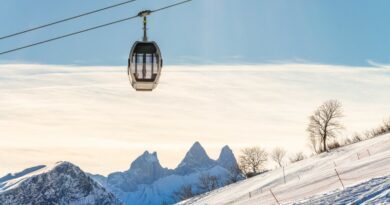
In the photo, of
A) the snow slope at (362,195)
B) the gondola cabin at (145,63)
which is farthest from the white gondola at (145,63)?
the snow slope at (362,195)

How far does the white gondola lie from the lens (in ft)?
54.6

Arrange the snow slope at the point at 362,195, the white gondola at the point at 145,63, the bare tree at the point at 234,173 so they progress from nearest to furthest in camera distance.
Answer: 1. the snow slope at the point at 362,195
2. the white gondola at the point at 145,63
3. the bare tree at the point at 234,173

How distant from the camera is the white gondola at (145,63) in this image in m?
16.6

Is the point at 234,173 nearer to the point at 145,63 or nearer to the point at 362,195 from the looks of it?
the point at 362,195

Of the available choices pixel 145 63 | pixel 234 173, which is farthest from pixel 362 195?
pixel 234 173

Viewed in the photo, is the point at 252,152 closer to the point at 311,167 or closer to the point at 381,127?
the point at 381,127

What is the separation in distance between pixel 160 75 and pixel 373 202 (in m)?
6.11

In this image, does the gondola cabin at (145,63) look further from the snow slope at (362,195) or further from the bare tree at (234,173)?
the bare tree at (234,173)

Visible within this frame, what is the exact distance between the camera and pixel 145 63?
16.7 metres

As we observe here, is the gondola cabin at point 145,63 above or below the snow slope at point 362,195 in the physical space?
above

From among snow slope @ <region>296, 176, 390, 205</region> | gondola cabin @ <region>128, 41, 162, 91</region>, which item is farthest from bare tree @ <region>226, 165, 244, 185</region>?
gondola cabin @ <region>128, 41, 162, 91</region>

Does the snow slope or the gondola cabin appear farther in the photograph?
the gondola cabin

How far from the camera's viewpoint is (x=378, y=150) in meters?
33.0

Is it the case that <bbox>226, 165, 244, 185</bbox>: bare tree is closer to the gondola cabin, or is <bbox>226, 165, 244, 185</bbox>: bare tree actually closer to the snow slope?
the snow slope
